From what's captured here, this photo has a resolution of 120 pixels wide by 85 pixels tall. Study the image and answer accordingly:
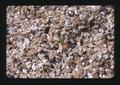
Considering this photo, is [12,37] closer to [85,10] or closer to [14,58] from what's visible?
[14,58]

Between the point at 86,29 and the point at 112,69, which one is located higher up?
the point at 86,29

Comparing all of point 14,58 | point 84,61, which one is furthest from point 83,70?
point 14,58

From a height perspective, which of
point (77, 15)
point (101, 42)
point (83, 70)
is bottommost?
point (83, 70)

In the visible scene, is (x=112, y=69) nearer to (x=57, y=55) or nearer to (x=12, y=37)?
(x=57, y=55)

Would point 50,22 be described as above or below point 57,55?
above

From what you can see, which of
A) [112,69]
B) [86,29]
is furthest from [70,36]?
[112,69]
